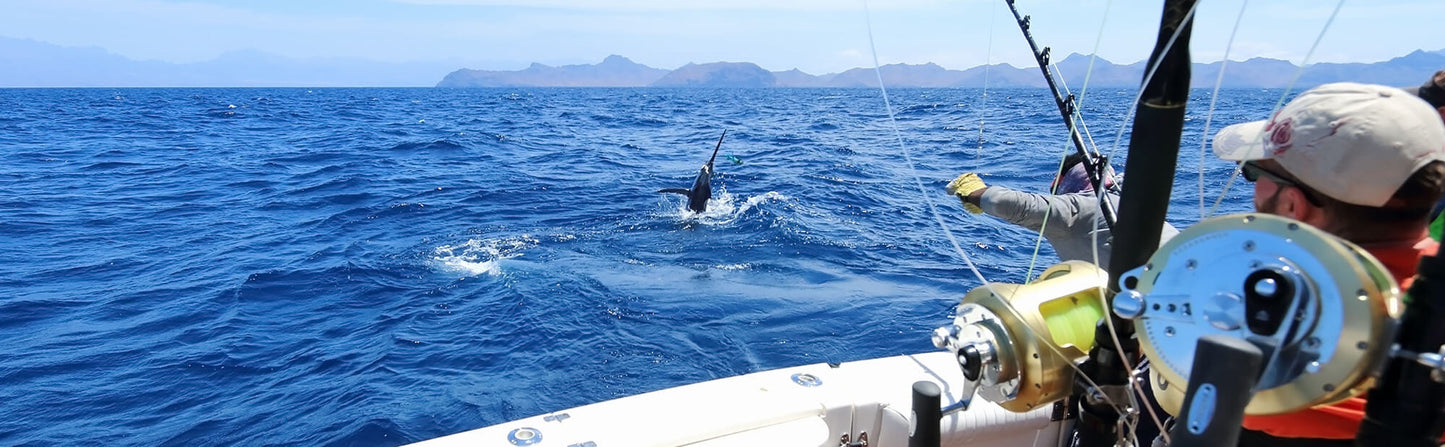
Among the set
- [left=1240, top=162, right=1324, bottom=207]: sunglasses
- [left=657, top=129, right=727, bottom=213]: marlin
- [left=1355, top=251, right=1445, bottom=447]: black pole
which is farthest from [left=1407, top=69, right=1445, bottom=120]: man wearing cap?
[left=657, top=129, right=727, bottom=213]: marlin

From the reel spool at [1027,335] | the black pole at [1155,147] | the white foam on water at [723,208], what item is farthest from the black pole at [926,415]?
the white foam on water at [723,208]

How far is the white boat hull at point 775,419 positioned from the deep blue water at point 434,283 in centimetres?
105

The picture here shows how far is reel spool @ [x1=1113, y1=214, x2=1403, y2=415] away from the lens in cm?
97

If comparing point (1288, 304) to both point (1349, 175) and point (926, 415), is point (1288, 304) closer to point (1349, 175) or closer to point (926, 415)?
point (1349, 175)

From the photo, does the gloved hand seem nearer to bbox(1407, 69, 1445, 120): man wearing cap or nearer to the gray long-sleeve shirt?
the gray long-sleeve shirt

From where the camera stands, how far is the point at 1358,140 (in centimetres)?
113

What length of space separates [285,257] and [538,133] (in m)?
15.7

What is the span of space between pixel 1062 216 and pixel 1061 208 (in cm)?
3

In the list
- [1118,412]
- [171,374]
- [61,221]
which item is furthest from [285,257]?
[1118,412]

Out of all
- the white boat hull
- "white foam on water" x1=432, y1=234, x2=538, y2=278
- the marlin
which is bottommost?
"white foam on water" x1=432, y1=234, x2=538, y2=278

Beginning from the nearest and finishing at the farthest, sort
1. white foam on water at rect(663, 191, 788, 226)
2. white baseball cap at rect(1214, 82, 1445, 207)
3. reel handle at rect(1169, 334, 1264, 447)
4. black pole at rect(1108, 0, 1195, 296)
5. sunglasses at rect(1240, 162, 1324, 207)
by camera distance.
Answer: reel handle at rect(1169, 334, 1264, 447)
white baseball cap at rect(1214, 82, 1445, 207)
sunglasses at rect(1240, 162, 1324, 207)
black pole at rect(1108, 0, 1195, 296)
white foam on water at rect(663, 191, 788, 226)

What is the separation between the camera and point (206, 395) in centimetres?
499

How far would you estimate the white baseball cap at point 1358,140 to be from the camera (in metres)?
1.13

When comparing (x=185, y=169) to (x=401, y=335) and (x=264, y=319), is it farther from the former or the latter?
(x=401, y=335)
